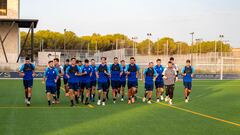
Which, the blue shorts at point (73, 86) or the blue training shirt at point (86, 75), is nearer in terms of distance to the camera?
the blue shorts at point (73, 86)

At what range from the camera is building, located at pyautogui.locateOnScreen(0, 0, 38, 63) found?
53.1 m

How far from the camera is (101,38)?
133875mm

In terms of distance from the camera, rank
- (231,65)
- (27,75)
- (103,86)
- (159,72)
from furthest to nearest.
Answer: (231,65) < (159,72) < (103,86) < (27,75)

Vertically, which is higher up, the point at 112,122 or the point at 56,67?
the point at 56,67

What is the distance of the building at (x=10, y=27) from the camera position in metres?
53.1

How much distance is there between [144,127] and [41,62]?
5178cm

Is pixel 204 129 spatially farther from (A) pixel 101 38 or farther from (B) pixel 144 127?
(A) pixel 101 38

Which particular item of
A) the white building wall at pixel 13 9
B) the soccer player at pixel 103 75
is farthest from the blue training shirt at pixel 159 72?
the white building wall at pixel 13 9

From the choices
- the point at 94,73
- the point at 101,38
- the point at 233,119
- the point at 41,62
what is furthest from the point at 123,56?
the point at 101,38

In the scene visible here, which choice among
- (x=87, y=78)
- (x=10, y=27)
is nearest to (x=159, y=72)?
(x=87, y=78)

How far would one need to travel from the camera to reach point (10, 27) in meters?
54.6

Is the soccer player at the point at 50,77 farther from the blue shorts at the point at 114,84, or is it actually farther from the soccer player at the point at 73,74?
the blue shorts at the point at 114,84

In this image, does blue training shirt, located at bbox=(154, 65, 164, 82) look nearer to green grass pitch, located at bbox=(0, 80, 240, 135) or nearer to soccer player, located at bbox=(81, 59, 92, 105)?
green grass pitch, located at bbox=(0, 80, 240, 135)

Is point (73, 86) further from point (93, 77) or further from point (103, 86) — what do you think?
point (93, 77)
